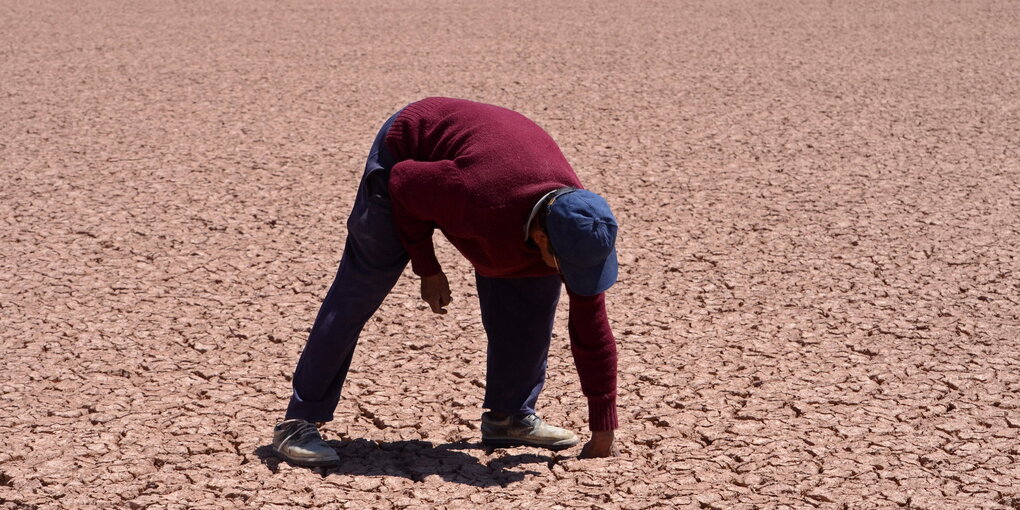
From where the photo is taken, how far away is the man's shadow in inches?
140

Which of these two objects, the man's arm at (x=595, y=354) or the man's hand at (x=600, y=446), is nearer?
the man's arm at (x=595, y=354)

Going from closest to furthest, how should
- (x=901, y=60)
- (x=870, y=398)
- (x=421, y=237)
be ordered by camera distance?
1. (x=421, y=237)
2. (x=870, y=398)
3. (x=901, y=60)

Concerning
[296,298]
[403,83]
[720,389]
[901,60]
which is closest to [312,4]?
[403,83]

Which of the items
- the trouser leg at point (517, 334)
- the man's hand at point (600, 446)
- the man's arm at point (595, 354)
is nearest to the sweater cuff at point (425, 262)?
the trouser leg at point (517, 334)

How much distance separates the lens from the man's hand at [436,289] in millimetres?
3488

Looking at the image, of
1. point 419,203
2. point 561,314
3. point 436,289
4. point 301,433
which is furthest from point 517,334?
point 561,314

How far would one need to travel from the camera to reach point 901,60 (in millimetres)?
10852

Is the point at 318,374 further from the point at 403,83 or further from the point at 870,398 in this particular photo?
the point at 403,83

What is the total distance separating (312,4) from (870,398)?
11.7m

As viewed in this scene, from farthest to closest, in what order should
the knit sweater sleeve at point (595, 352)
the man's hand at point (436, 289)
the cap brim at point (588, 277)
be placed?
1. the man's hand at point (436, 289)
2. the knit sweater sleeve at point (595, 352)
3. the cap brim at point (588, 277)

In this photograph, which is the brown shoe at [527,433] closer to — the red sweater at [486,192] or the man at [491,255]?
the man at [491,255]

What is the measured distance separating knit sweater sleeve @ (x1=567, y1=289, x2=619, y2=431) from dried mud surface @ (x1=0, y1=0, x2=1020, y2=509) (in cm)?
27

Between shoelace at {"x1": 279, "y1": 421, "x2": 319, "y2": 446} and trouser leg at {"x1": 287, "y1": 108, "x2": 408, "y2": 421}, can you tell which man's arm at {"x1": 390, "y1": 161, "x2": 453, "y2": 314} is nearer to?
trouser leg at {"x1": 287, "y1": 108, "x2": 408, "y2": 421}

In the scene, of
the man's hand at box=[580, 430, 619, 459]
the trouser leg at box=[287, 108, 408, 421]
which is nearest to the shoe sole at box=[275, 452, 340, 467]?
the trouser leg at box=[287, 108, 408, 421]
